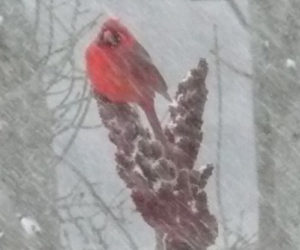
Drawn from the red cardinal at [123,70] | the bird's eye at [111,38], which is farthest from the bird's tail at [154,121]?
the bird's eye at [111,38]

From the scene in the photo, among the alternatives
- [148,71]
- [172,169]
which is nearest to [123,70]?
[148,71]

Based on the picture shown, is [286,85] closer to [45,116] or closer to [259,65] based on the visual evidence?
[259,65]

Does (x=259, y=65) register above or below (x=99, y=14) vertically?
below

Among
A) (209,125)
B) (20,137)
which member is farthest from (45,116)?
(209,125)

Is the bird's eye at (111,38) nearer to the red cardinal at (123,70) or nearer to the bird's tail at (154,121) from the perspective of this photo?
the red cardinal at (123,70)

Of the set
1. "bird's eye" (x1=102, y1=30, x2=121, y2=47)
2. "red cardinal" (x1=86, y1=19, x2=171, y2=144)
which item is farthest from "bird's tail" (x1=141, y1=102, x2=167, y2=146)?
"bird's eye" (x1=102, y1=30, x2=121, y2=47)

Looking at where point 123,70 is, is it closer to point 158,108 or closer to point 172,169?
point 158,108
